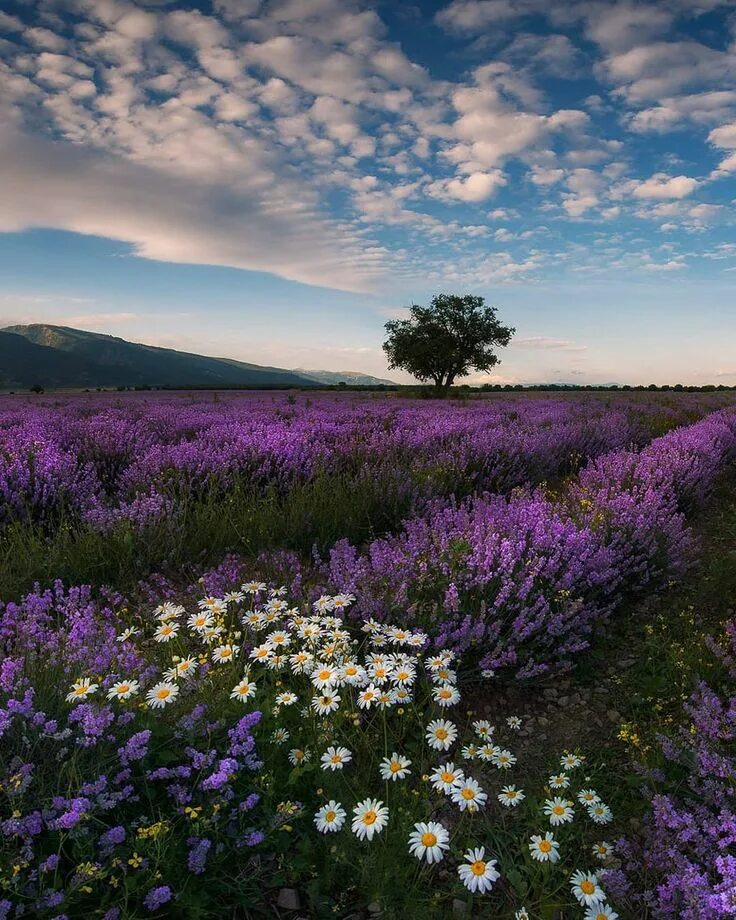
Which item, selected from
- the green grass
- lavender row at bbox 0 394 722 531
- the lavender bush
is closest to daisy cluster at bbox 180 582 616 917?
the lavender bush

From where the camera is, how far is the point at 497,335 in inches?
1580

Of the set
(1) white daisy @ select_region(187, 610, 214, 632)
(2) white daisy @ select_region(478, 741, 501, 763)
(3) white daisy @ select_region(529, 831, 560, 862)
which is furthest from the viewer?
(1) white daisy @ select_region(187, 610, 214, 632)

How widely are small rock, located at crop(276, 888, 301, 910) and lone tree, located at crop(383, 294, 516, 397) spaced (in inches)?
1496

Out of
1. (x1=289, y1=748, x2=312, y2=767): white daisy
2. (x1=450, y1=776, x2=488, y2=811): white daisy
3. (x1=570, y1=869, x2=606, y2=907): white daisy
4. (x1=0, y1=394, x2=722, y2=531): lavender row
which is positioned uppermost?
(x1=0, y1=394, x2=722, y2=531): lavender row

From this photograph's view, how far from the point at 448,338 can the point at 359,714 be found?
38.7 metres

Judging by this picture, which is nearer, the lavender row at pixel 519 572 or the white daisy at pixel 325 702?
the white daisy at pixel 325 702

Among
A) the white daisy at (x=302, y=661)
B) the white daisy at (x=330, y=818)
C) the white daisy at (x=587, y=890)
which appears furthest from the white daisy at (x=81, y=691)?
the white daisy at (x=587, y=890)

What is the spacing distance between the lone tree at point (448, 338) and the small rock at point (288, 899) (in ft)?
125

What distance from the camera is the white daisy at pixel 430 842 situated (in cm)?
156

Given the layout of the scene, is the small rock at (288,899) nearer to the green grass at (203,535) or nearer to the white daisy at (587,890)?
the white daisy at (587,890)

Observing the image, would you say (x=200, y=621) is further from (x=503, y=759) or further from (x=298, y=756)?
(x=503, y=759)

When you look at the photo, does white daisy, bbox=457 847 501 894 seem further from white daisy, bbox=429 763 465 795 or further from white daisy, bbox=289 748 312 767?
white daisy, bbox=289 748 312 767

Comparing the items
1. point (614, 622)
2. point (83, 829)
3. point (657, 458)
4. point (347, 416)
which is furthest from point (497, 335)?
point (83, 829)

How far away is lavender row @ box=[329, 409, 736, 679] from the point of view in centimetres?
277
